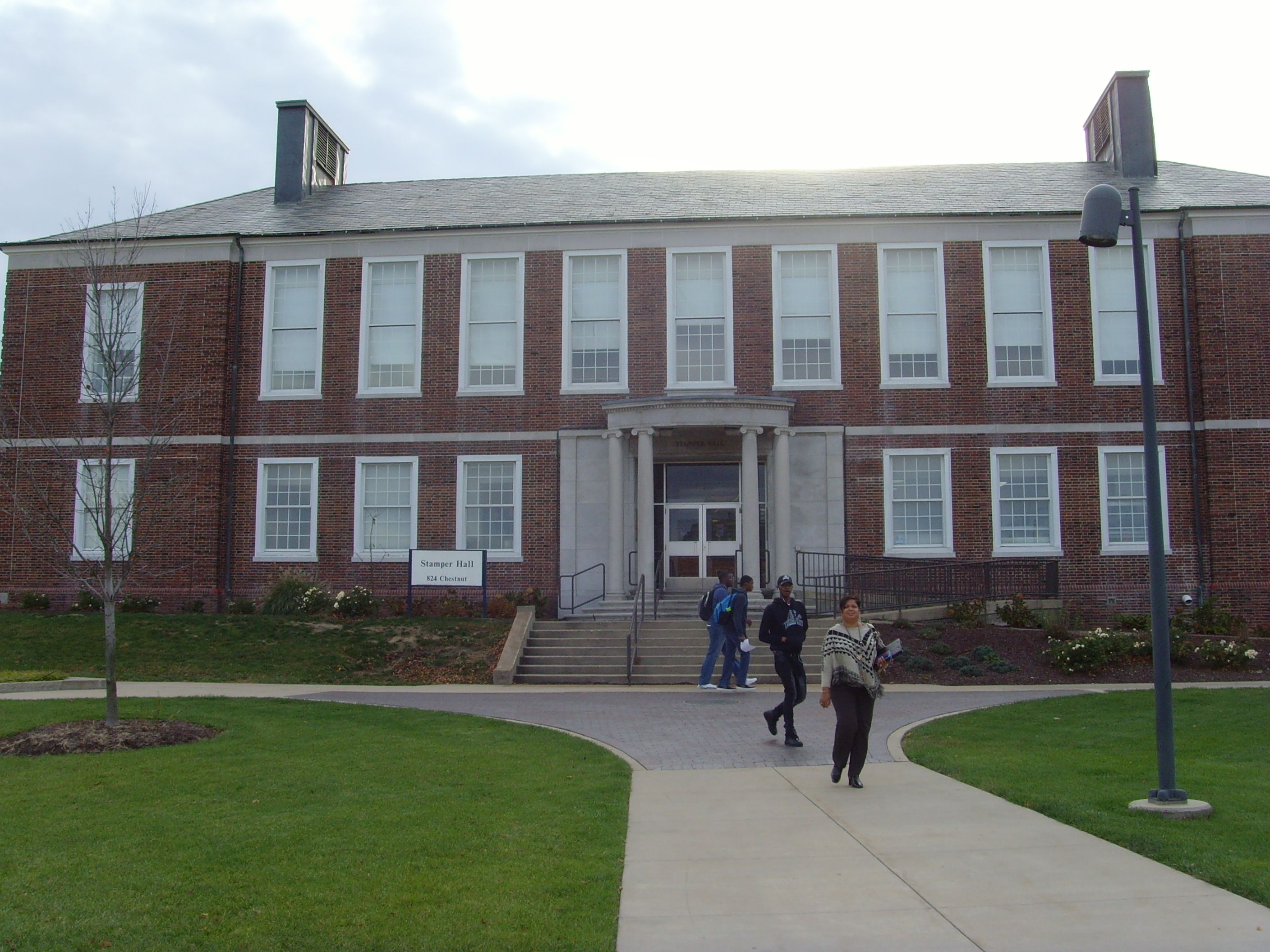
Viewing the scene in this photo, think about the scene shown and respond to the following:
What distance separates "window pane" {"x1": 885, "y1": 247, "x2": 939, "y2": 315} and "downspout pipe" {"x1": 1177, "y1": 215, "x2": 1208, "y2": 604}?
206 inches

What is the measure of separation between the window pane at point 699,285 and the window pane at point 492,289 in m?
3.72

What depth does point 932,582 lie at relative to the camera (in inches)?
904

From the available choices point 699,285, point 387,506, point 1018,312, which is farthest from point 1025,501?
point 387,506

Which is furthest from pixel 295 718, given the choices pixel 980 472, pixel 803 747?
pixel 980 472

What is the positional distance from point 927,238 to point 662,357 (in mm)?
6495

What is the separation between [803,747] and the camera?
11195 mm

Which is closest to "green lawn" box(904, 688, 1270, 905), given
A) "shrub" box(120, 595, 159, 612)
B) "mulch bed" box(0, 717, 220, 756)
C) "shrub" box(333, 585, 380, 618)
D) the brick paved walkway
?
the brick paved walkway

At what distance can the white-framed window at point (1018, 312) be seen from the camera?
2406 centimetres

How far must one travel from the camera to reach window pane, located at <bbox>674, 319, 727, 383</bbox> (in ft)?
80.0

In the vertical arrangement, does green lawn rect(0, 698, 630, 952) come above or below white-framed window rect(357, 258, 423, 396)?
below

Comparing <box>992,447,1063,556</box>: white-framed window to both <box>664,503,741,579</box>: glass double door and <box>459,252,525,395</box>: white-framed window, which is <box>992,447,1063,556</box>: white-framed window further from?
<box>459,252,525,395</box>: white-framed window

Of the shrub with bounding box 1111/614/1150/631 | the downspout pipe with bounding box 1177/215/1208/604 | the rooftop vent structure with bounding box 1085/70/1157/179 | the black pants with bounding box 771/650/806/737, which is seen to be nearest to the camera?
the black pants with bounding box 771/650/806/737

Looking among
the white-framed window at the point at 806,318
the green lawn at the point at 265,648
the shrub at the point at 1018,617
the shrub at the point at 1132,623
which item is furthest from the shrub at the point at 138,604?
the shrub at the point at 1132,623

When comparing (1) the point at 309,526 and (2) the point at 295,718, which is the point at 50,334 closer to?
(1) the point at 309,526
